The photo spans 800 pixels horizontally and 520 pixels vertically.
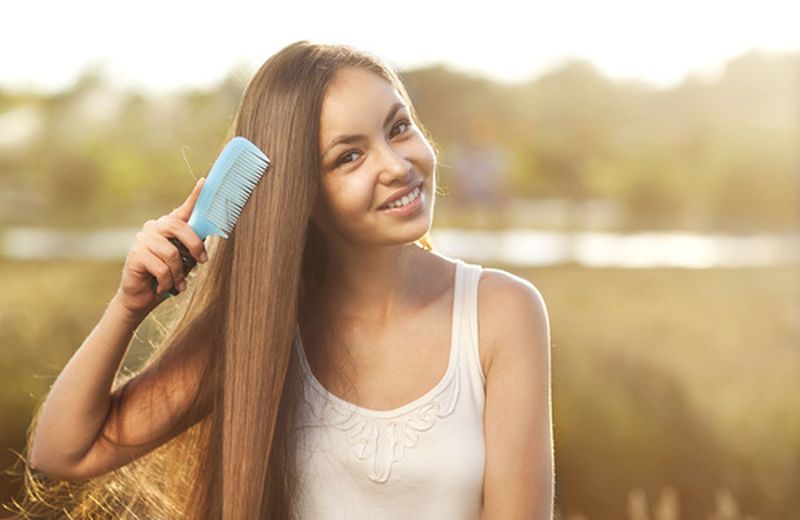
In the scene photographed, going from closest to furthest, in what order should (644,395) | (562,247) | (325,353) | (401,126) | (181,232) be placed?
1. (181,232)
2. (401,126)
3. (325,353)
4. (644,395)
5. (562,247)

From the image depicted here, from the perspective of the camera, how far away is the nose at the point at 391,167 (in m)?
1.85

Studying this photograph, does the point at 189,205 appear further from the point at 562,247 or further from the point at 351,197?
the point at 562,247

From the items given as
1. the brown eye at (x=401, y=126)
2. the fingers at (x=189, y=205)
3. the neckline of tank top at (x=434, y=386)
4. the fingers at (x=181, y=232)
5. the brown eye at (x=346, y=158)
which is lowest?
the neckline of tank top at (x=434, y=386)

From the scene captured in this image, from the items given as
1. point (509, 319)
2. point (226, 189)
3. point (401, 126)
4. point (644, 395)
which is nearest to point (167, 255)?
point (226, 189)

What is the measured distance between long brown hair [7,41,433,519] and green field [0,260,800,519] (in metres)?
2.41

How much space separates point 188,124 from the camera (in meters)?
8.44

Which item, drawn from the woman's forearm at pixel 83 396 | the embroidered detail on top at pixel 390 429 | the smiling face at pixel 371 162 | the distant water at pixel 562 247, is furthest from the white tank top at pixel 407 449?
the distant water at pixel 562 247

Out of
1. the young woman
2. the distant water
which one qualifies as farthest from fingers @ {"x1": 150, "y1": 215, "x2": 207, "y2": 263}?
the distant water

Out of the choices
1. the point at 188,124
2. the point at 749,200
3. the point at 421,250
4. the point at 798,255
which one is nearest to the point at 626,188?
the point at 749,200

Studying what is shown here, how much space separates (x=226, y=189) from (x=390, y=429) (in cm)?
46

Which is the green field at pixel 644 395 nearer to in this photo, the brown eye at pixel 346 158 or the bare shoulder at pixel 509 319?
the bare shoulder at pixel 509 319

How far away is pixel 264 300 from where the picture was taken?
191cm

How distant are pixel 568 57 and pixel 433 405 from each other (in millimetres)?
10129

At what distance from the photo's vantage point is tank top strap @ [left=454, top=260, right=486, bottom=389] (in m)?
1.98
